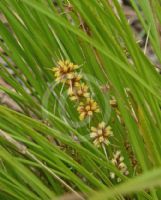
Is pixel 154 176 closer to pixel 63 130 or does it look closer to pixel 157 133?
pixel 157 133

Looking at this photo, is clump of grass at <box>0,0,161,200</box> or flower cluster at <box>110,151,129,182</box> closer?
clump of grass at <box>0,0,161,200</box>

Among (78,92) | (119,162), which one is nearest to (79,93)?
(78,92)

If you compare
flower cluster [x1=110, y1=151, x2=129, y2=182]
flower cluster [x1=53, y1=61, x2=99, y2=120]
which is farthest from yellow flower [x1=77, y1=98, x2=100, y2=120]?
flower cluster [x1=110, y1=151, x2=129, y2=182]

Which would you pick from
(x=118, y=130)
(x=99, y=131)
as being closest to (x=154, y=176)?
(x=99, y=131)

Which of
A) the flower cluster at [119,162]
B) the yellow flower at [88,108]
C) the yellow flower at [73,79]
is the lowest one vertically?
the flower cluster at [119,162]

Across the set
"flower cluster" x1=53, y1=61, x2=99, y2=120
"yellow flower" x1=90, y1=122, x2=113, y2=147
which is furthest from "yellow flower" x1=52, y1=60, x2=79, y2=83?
"yellow flower" x1=90, y1=122, x2=113, y2=147

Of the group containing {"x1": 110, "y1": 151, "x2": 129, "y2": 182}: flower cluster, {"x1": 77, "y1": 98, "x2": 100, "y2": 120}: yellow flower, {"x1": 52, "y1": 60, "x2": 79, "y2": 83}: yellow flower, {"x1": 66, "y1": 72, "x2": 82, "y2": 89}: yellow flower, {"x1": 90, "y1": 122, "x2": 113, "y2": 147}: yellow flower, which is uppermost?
{"x1": 52, "y1": 60, "x2": 79, "y2": 83}: yellow flower

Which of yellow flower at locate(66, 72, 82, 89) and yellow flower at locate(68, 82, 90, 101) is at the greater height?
yellow flower at locate(66, 72, 82, 89)

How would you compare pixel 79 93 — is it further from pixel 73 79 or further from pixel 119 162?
pixel 119 162

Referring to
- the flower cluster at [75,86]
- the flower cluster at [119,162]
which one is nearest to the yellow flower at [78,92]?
the flower cluster at [75,86]

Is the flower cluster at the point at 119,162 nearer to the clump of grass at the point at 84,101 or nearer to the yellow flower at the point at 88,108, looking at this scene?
the clump of grass at the point at 84,101

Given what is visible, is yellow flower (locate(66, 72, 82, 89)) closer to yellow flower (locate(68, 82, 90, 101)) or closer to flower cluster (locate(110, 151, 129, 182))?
yellow flower (locate(68, 82, 90, 101))

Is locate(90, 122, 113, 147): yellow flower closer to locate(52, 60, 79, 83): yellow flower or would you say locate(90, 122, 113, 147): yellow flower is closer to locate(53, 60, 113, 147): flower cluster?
locate(53, 60, 113, 147): flower cluster
